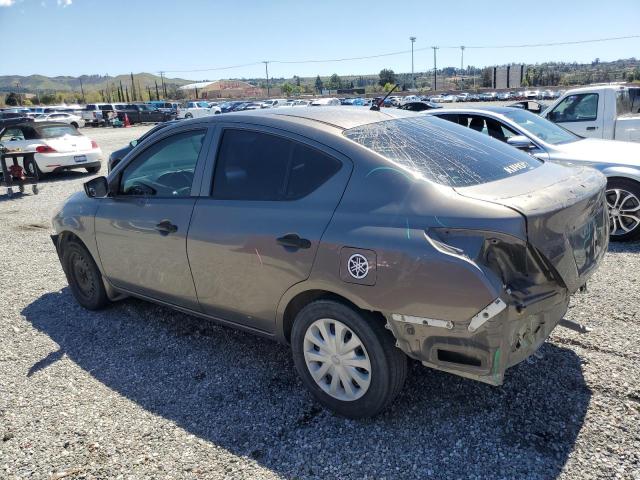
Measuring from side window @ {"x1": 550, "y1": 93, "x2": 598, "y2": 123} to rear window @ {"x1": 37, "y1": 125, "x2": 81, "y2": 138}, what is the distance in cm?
1186

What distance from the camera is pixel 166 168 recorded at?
4039mm

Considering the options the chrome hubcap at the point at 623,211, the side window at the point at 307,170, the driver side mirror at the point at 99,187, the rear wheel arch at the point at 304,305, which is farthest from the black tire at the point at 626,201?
the driver side mirror at the point at 99,187

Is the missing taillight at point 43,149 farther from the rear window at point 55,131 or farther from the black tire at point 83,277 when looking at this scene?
the black tire at point 83,277

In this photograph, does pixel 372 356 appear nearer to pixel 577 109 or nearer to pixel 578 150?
pixel 578 150

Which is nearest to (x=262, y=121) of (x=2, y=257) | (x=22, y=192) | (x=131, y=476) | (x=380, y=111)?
(x=380, y=111)

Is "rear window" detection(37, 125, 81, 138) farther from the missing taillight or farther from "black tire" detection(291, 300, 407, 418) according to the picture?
"black tire" detection(291, 300, 407, 418)

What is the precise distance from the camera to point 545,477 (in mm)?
2471

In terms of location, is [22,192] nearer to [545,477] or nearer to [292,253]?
[292,253]

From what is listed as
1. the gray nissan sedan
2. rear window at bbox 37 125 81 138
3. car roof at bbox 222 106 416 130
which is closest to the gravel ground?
the gray nissan sedan

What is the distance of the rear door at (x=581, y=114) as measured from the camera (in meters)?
8.80

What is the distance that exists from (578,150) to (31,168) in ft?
40.9

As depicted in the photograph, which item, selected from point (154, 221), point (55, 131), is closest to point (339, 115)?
point (154, 221)

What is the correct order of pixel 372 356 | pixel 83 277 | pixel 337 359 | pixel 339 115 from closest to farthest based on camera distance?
1. pixel 372 356
2. pixel 337 359
3. pixel 339 115
4. pixel 83 277

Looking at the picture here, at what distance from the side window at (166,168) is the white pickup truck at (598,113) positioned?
737 cm
